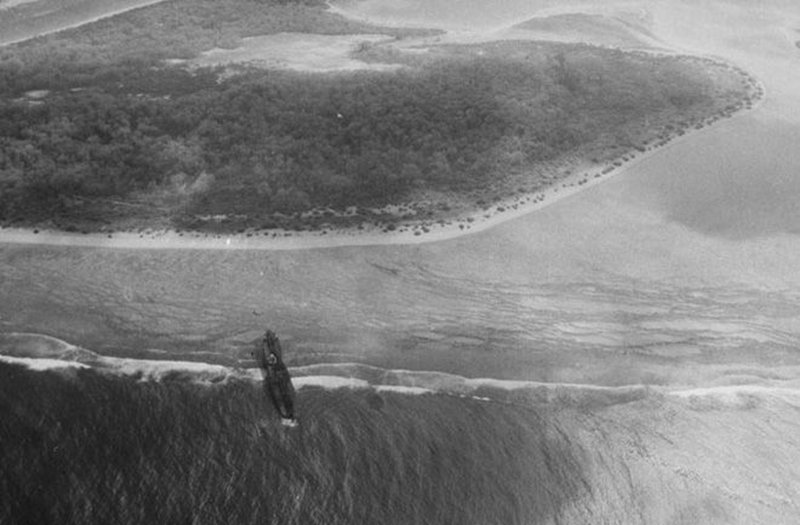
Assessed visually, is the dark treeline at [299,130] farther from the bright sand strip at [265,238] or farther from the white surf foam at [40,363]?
the white surf foam at [40,363]

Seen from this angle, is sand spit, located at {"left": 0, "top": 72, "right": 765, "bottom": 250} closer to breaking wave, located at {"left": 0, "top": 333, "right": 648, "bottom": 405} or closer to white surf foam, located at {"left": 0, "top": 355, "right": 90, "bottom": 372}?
breaking wave, located at {"left": 0, "top": 333, "right": 648, "bottom": 405}

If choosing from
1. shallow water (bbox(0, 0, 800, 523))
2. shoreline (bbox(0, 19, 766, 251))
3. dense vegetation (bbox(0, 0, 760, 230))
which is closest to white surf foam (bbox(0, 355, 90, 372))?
shallow water (bbox(0, 0, 800, 523))

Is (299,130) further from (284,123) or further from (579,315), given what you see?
(579,315)

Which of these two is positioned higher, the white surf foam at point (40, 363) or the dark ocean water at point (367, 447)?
the white surf foam at point (40, 363)

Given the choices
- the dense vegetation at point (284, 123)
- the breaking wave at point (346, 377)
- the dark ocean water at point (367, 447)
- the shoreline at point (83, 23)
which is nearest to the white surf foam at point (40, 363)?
the breaking wave at point (346, 377)

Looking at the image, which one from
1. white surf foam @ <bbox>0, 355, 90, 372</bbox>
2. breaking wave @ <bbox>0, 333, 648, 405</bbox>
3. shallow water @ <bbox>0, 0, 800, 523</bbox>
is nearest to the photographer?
shallow water @ <bbox>0, 0, 800, 523</bbox>

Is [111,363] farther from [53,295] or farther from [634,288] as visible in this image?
[634,288]
